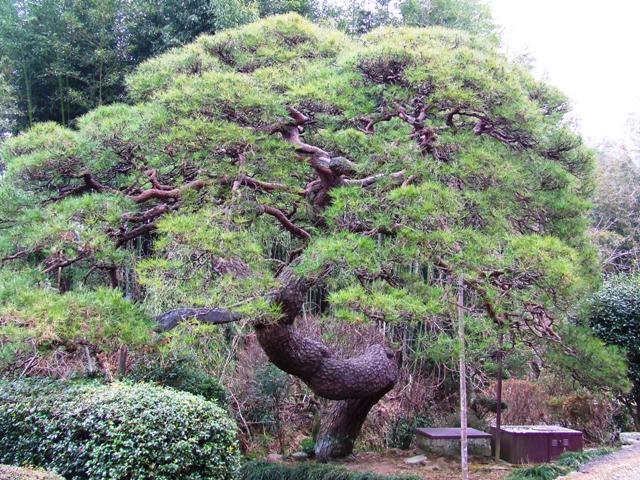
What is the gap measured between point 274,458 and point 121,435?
8.16ft

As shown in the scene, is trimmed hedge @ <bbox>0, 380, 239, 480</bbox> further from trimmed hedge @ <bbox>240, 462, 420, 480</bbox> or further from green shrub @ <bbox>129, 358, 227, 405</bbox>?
green shrub @ <bbox>129, 358, 227, 405</bbox>

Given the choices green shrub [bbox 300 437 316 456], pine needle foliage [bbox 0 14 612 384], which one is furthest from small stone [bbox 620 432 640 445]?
green shrub [bbox 300 437 316 456]

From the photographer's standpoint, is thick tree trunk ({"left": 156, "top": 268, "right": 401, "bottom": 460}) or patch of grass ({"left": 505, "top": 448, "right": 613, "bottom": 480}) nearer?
thick tree trunk ({"left": 156, "top": 268, "right": 401, "bottom": 460})

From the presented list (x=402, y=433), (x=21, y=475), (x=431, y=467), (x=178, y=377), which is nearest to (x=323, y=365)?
(x=431, y=467)

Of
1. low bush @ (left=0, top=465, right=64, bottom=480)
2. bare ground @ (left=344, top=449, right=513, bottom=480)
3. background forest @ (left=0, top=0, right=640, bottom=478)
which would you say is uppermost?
background forest @ (left=0, top=0, right=640, bottom=478)

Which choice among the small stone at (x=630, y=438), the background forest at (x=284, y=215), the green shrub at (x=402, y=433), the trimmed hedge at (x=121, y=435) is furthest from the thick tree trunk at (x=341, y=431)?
the small stone at (x=630, y=438)

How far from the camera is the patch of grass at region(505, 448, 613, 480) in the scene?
4.11 m

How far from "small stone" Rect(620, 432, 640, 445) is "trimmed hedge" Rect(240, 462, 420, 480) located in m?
2.40

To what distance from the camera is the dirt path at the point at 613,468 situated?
3977 millimetres

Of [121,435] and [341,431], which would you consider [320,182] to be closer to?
[121,435]

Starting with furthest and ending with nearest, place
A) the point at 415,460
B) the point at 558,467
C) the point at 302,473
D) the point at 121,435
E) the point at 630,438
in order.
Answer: the point at 630,438
the point at 415,460
the point at 302,473
the point at 558,467
the point at 121,435

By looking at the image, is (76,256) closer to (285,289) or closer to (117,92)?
(285,289)

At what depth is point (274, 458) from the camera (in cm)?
534

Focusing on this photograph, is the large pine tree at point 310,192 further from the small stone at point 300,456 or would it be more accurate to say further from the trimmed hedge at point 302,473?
the small stone at point 300,456
